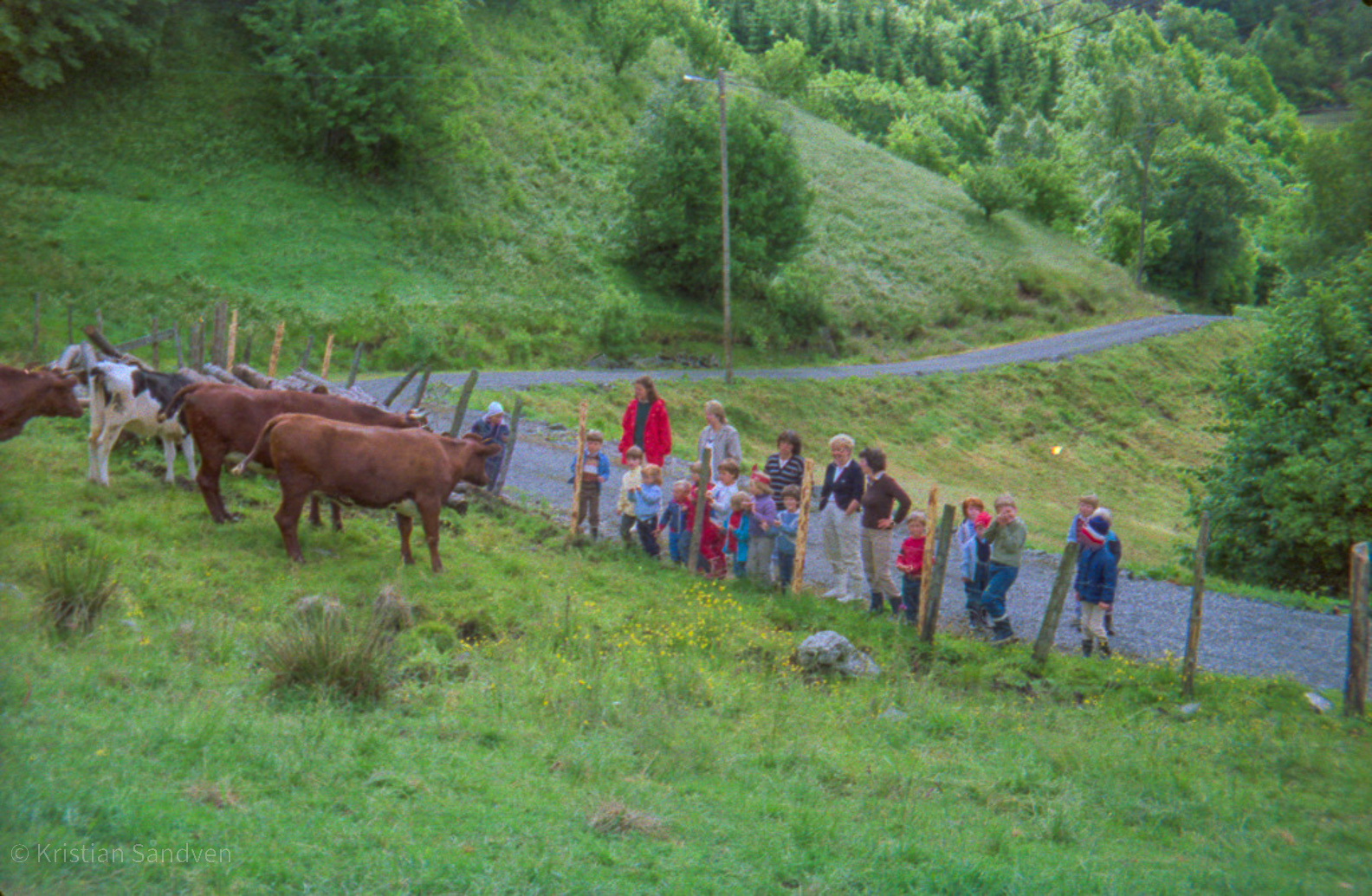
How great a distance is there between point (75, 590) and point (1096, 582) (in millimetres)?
9998

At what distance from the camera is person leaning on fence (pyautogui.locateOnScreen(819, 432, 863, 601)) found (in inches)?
488

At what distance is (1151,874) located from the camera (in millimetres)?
6047

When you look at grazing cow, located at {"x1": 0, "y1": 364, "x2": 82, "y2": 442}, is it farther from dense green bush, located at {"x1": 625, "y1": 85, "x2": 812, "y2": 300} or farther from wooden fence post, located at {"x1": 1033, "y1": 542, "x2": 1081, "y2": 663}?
dense green bush, located at {"x1": 625, "y1": 85, "x2": 812, "y2": 300}

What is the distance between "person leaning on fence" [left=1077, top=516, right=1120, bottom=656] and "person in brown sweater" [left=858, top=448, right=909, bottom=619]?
80.7 inches

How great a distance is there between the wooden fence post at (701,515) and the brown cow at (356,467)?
3115 mm

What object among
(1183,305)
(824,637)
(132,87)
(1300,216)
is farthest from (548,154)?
(824,637)

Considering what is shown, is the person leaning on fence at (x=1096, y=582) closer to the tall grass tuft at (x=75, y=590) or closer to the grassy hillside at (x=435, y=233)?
the tall grass tuft at (x=75, y=590)

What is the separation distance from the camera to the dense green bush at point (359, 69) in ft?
134

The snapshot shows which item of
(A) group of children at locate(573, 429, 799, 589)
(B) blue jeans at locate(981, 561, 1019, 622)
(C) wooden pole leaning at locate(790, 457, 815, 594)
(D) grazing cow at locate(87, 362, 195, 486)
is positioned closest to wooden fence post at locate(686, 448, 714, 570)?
(A) group of children at locate(573, 429, 799, 589)

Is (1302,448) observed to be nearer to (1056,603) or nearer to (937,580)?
(1056,603)

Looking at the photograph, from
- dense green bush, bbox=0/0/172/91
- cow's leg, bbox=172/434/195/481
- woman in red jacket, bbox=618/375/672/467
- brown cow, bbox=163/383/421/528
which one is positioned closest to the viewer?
brown cow, bbox=163/383/421/528

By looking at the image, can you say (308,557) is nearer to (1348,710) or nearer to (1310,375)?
(1348,710)

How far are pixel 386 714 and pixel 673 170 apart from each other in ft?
122

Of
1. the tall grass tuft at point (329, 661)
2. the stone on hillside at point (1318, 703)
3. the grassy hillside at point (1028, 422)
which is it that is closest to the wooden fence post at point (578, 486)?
the tall grass tuft at point (329, 661)
